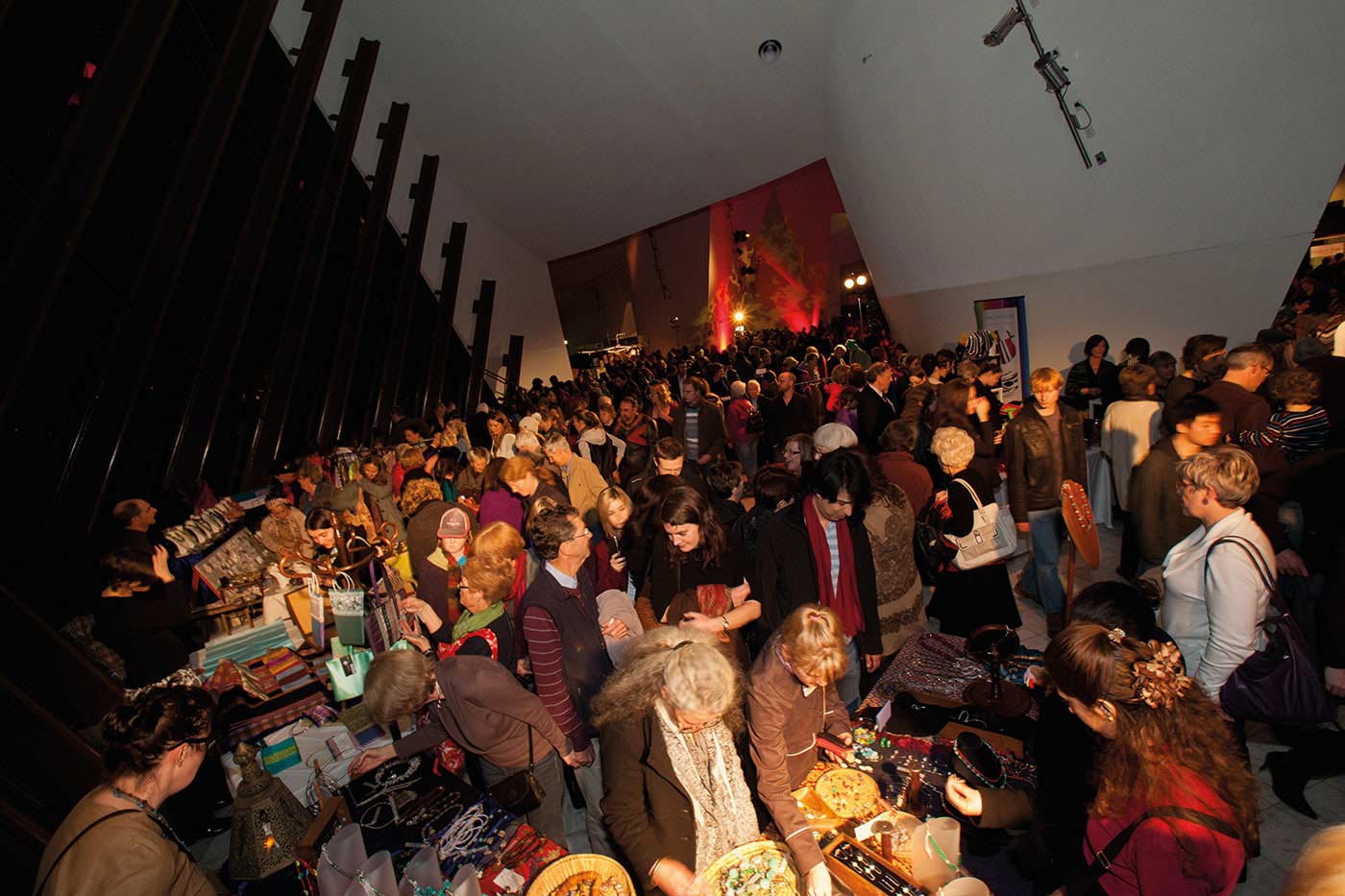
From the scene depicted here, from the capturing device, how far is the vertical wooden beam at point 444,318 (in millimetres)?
14625

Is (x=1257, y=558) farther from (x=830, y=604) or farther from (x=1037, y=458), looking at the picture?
(x=1037, y=458)

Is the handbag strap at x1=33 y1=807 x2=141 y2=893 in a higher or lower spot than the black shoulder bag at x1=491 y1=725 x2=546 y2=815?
higher

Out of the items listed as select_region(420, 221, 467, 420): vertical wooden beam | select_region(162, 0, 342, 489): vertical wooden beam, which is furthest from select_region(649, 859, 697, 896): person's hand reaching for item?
select_region(420, 221, 467, 420): vertical wooden beam

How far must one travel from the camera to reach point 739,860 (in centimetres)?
183

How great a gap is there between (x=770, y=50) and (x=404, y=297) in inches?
359

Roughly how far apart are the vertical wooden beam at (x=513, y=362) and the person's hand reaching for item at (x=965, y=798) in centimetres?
1672

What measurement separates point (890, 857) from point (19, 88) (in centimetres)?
861

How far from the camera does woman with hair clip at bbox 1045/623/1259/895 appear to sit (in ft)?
4.53

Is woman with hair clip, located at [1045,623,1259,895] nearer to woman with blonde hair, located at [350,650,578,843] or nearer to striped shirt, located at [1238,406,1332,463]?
woman with blonde hair, located at [350,650,578,843]

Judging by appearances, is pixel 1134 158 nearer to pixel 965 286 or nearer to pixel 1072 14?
pixel 1072 14

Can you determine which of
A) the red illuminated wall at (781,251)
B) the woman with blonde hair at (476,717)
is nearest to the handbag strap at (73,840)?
the woman with blonde hair at (476,717)

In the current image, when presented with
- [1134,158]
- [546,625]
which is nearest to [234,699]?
[546,625]

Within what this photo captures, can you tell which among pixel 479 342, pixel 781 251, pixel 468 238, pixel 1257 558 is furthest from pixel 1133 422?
pixel 781 251

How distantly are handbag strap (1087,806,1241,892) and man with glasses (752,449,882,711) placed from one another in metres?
1.51
